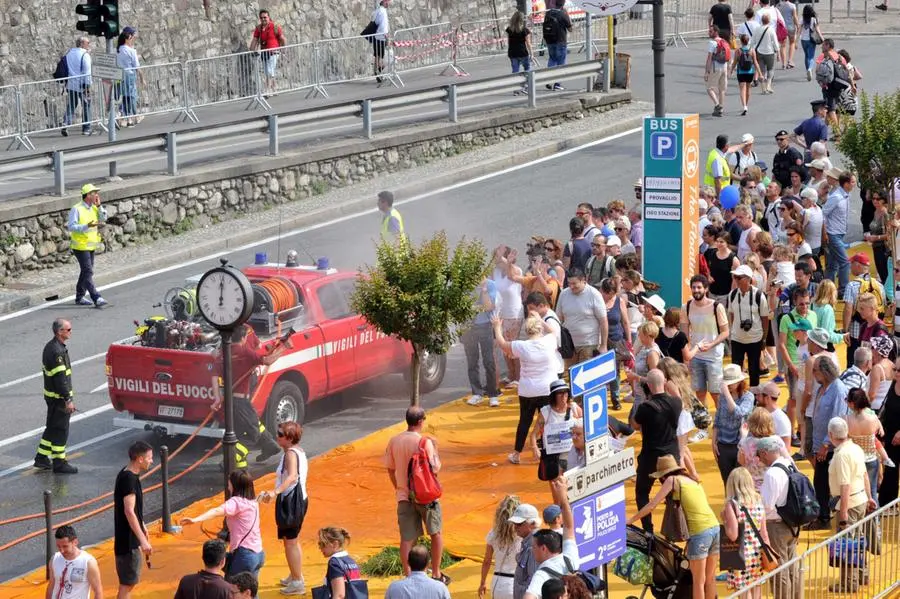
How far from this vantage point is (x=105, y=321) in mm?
20344

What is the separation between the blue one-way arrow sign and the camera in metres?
10.1

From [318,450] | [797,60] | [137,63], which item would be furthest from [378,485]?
[797,60]

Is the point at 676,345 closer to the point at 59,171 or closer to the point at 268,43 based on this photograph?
the point at 59,171

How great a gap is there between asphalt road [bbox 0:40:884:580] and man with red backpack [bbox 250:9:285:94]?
21.1ft

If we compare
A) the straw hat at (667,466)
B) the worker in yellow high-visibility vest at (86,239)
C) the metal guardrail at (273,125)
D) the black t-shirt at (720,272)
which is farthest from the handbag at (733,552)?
the metal guardrail at (273,125)

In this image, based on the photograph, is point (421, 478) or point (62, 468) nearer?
point (421, 478)

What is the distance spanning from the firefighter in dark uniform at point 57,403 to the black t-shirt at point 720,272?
7.49 m

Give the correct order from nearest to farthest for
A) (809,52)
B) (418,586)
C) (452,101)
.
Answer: (418,586), (452,101), (809,52)

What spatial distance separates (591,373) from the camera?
405 inches

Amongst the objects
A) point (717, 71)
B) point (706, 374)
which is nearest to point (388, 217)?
point (706, 374)

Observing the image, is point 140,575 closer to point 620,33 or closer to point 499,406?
point 499,406

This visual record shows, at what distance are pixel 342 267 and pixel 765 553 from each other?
11.9 m

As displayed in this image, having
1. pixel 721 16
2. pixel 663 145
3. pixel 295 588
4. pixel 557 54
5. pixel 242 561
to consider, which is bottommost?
pixel 295 588

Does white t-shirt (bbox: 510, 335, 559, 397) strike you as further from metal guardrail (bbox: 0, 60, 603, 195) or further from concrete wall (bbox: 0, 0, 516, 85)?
concrete wall (bbox: 0, 0, 516, 85)
